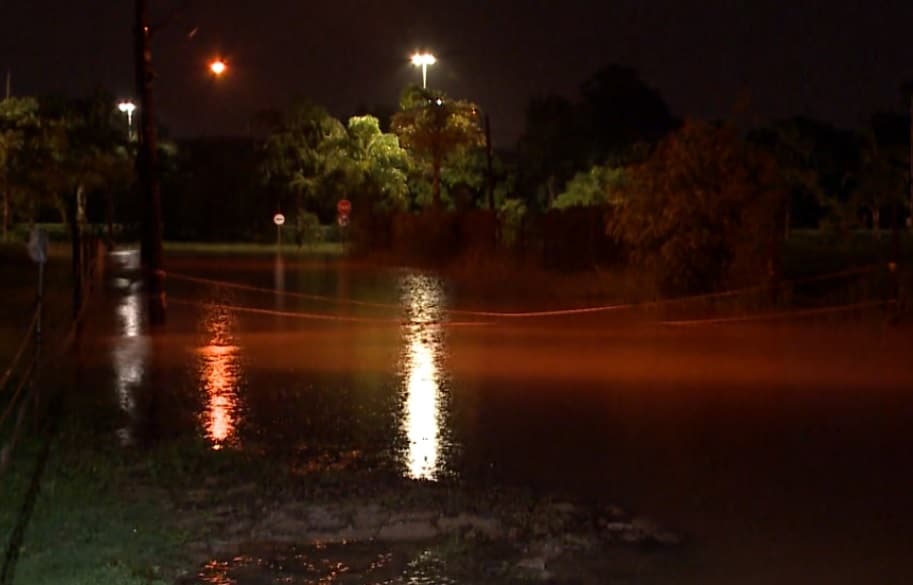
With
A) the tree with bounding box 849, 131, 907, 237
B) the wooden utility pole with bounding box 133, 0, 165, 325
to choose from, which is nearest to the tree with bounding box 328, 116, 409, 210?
the tree with bounding box 849, 131, 907, 237

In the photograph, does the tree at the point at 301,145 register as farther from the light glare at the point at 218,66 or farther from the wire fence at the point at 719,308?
the light glare at the point at 218,66

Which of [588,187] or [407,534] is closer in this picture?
[407,534]

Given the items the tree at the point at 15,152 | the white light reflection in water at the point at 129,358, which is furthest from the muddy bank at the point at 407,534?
the tree at the point at 15,152

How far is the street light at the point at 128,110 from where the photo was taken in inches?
2948

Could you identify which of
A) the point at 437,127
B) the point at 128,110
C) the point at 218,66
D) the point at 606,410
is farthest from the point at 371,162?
the point at 606,410

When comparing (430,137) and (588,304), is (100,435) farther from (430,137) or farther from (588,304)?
(430,137)

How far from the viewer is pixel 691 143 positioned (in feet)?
93.0

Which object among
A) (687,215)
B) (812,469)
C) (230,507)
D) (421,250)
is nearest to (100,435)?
(230,507)

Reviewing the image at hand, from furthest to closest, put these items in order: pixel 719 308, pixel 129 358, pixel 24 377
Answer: pixel 719 308 → pixel 129 358 → pixel 24 377

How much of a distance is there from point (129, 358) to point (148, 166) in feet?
17.5

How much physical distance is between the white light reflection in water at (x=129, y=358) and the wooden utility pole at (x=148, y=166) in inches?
30.2

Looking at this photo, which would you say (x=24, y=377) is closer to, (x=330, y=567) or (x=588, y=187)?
(x=330, y=567)

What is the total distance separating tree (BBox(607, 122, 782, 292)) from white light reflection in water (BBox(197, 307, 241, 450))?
29.8ft

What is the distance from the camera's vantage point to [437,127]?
60844mm
